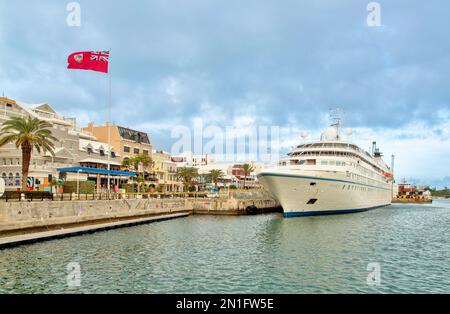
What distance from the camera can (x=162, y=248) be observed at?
2806 centimetres

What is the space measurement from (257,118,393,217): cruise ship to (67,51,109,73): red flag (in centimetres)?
2593

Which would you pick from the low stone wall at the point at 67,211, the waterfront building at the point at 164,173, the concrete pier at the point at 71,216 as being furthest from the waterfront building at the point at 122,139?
the low stone wall at the point at 67,211

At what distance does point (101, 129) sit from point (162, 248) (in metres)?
68.8

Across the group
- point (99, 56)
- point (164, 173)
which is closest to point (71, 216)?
point (99, 56)

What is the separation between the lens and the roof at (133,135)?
90825 millimetres

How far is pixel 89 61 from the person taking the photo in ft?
140

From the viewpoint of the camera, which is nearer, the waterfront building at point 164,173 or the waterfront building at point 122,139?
the waterfront building at point 122,139

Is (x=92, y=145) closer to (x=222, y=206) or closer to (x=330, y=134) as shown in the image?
(x=222, y=206)

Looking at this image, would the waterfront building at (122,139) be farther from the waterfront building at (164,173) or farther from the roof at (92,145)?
the roof at (92,145)

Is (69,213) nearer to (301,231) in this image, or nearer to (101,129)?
(301,231)

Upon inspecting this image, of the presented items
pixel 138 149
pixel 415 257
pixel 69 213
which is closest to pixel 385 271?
pixel 415 257

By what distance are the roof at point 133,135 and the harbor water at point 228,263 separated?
59003 millimetres

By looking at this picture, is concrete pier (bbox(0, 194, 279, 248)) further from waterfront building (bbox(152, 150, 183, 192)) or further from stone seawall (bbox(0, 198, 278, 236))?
waterfront building (bbox(152, 150, 183, 192))

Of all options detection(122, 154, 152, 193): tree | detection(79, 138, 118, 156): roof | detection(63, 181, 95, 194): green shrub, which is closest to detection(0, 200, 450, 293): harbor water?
detection(63, 181, 95, 194): green shrub
